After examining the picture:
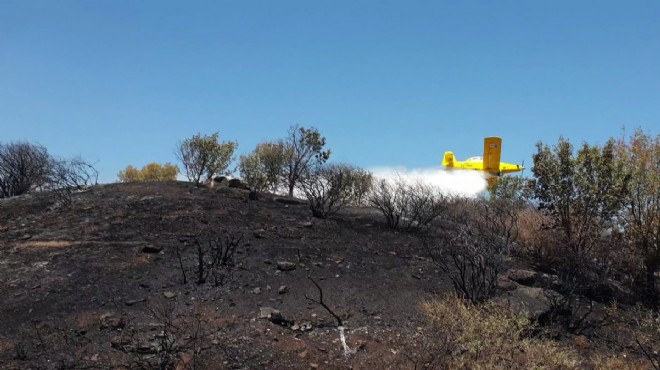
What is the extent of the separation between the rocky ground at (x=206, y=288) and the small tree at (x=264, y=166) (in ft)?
60.3

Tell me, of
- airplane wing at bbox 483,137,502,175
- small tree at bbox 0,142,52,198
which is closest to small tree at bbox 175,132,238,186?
small tree at bbox 0,142,52,198

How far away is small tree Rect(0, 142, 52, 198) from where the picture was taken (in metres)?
25.0

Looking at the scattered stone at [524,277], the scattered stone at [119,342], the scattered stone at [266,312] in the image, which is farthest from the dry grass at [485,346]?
the scattered stone at [119,342]

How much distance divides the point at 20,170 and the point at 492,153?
29.6 meters

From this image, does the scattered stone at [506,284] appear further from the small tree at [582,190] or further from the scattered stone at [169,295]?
the scattered stone at [169,295]

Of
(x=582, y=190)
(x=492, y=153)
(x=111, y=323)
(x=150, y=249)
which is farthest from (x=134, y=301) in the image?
(x=492, y=153)

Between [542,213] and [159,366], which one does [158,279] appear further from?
[542,213]

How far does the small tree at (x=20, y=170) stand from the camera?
25.0m

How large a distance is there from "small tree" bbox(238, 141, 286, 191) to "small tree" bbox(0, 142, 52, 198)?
1164 cm

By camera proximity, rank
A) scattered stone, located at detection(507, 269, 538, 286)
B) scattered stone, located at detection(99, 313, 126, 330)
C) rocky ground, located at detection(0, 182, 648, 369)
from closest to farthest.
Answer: rocky ground, located at detection(0, 182, 648, 369)
scattered stone, located at detection(99, 313, 126, 330)
scattered stone, located at detection(507, 269, 538, 286)

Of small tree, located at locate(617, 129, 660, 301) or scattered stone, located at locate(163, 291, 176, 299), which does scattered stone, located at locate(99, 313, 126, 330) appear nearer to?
scattered stone, located at locate(163, 291, 176, 299)

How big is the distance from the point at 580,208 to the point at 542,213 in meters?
2.15

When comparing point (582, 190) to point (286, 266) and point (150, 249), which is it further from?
point (150, 249)

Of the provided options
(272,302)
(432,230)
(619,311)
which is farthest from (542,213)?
(272,302)
